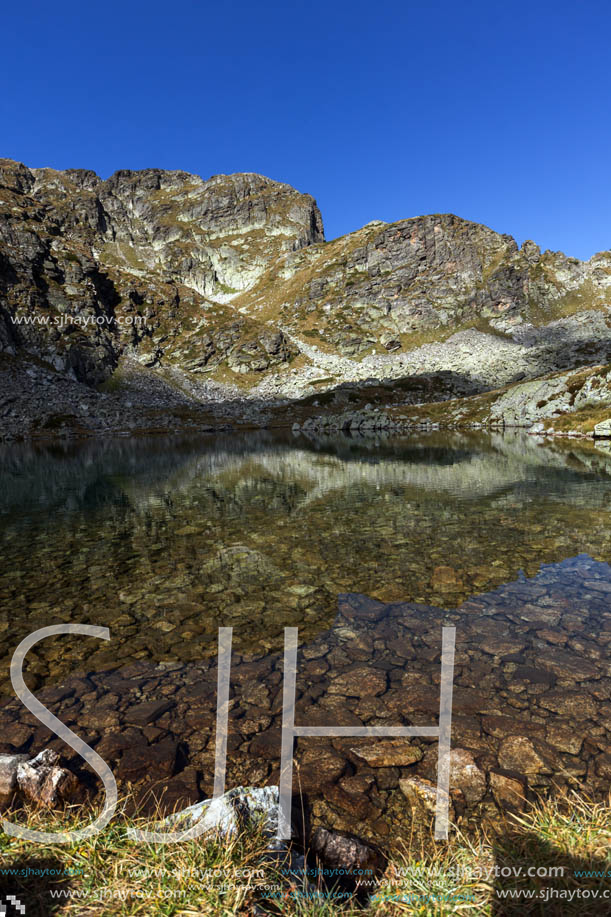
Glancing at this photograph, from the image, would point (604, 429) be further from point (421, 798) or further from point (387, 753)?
point (421, 798)

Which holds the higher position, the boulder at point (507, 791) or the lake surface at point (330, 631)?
the boulder at point (507, 791)

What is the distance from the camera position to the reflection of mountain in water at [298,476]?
30.2 meters

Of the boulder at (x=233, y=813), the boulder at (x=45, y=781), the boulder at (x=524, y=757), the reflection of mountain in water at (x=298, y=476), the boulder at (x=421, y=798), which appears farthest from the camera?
the reflection of mountain in water at (x=298, y=476)

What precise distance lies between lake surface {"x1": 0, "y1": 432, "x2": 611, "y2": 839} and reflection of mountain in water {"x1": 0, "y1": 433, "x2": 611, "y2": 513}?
4.21 m

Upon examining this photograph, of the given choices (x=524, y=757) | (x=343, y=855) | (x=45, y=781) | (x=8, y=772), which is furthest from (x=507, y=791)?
(x=8, y=772)

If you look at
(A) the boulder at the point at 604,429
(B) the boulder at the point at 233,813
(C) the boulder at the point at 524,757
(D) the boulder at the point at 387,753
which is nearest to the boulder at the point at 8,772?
(B) the boulder at the point at 233,813

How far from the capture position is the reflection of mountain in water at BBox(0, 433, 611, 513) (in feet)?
98.9

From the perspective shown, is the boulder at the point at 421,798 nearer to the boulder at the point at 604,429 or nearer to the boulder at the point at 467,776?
the boulder at the point at 467,776

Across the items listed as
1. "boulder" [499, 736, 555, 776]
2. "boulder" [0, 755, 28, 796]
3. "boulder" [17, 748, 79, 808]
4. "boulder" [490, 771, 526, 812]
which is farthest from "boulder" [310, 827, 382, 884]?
"boulder" [0, 755, 28, 796]

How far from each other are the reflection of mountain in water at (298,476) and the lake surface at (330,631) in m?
4.21

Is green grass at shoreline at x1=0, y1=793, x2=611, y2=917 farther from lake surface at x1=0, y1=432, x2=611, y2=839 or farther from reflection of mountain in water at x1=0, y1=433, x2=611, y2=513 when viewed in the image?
reflection of mountain in water at x1=0, y1=433, x2=611, y2=513

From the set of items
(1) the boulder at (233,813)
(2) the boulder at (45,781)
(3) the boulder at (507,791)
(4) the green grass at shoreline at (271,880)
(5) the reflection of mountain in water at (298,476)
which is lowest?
(5) the reflection of mountain in water at (298,476)

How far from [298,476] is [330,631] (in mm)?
27628

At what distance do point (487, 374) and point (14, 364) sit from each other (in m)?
153
